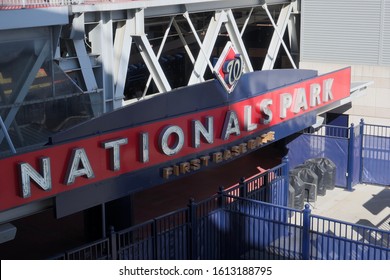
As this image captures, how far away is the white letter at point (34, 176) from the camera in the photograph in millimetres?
15117

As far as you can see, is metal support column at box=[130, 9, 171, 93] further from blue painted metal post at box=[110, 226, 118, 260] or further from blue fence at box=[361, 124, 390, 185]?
blue painted metal post at box=[110, 226, 118, 260]

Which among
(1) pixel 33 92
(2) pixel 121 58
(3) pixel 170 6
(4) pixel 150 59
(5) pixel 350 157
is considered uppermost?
(3) pixel 170 6

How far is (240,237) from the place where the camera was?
1814cm

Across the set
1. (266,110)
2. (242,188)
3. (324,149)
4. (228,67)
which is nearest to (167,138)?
(242,188)

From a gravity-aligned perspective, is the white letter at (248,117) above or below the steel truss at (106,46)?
below

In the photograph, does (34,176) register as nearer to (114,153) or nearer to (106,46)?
(114,153)

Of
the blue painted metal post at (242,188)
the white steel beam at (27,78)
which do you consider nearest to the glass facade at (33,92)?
the white steel beam at (27,78)

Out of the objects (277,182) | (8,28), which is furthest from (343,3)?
(8,28)

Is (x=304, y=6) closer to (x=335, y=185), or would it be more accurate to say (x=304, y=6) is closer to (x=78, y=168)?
(x=335, y=185)

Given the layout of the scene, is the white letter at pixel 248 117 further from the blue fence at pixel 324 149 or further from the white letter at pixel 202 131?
the blue fence at pixel 324 149

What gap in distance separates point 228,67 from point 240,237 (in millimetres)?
5249

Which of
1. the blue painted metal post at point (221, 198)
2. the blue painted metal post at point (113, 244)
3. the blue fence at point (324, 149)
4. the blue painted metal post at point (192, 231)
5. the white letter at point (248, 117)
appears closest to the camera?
the blue painted metal post at point (113, 244)

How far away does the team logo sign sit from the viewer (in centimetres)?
2083

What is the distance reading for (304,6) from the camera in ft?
96.4
